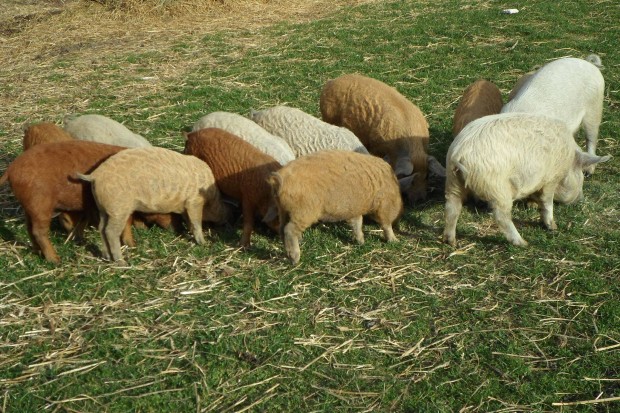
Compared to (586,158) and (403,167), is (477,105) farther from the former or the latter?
(586,158)

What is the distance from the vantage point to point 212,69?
40.3 ft

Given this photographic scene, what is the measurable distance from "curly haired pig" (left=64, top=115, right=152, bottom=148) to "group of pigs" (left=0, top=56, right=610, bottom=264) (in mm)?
14

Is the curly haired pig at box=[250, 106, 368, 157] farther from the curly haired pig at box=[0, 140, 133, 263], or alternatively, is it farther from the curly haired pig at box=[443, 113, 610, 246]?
the curly haired pig at box=[0, 140, 133, 263]

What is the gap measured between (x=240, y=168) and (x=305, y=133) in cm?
123

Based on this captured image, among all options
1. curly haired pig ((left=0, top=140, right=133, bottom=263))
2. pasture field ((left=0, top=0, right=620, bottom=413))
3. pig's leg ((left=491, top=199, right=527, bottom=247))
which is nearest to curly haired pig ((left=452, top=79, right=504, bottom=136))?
pasture field ((left=0, top=0, right=620, bottom=413))

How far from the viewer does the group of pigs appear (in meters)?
6.23

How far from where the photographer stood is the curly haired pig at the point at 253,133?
741 cm

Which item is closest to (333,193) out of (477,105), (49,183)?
(49,183)

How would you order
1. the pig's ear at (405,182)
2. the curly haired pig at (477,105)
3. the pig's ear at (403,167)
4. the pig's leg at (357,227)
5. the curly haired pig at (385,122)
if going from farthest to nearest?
the curly haired pig at (477,105) < the curly haired pig at (385,122) < the pig's ear at (403,167) < the pig's ear at (405,182) < the pig's leg at (357,227)

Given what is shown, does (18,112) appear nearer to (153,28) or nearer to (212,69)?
(212,69)

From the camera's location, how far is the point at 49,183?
6.22 meters

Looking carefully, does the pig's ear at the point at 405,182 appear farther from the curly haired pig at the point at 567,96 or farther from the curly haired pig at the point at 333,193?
the curly haired pig at the point at 567,96

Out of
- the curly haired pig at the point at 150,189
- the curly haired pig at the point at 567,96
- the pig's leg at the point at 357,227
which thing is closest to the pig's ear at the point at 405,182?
the pig's leg at the point at 357,227

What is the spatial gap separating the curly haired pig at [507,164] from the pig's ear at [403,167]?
3.43 ft
